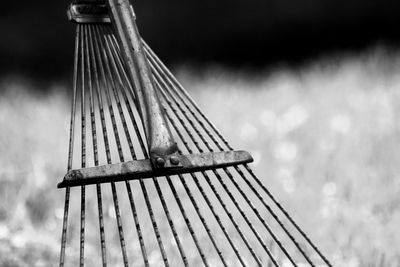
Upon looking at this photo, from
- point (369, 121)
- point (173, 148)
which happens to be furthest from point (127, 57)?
point (369, 121)

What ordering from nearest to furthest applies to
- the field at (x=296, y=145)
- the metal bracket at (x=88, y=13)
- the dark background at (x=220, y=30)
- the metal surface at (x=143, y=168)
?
the metal surface at (x=143, y=168) < the metal bracket at (x=88, y=13) < the field at (x=296, y=145) < the dark background at (x=220, y=30)

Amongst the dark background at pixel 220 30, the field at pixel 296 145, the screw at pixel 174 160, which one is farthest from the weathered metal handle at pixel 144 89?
the dark background at pixel 220 30

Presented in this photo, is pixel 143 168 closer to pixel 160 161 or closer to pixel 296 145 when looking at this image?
pixel 160 161

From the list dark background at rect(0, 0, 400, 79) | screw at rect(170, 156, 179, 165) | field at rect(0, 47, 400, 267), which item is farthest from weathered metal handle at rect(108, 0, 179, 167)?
dark background at rect(0, 0, 400, 79)

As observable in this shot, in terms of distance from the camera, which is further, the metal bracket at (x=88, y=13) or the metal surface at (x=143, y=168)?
the metal bracket at (x=88, y=13)

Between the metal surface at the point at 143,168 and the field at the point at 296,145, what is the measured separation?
0.78m

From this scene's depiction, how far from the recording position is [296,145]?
2.56 metres

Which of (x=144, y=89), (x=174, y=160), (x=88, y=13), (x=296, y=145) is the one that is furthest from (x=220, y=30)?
(x=174, y=160)

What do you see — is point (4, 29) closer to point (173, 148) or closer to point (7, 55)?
point (7, 55)

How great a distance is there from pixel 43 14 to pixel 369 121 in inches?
60.6

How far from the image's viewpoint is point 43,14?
2.77 metres

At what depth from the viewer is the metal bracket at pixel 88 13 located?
1627mm

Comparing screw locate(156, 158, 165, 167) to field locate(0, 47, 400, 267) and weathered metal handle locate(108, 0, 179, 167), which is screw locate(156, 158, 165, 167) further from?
Answer: field locate(0, 47, 400, 267)

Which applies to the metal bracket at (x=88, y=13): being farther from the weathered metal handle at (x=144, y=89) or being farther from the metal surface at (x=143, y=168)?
the metal surface at (x=143, y=168)
